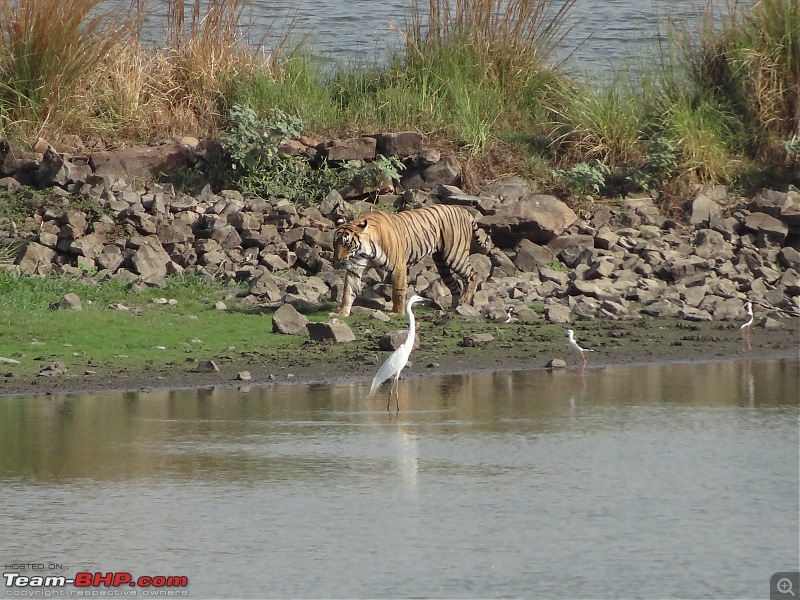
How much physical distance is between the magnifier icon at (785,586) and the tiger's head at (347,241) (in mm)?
7123

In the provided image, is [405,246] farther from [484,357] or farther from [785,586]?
[785,586]

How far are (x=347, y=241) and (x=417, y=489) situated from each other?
18.3 ft

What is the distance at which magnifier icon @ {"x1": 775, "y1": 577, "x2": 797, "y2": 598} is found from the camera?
5.79 metres

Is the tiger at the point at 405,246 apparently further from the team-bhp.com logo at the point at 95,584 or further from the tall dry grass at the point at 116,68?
the team-bhp.com logo at the point at 95,584

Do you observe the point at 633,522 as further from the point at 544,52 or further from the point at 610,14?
the point at 610,14

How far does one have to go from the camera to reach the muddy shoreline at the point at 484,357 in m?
10.0

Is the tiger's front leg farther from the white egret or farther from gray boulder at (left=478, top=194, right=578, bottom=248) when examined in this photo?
gray boulder at (left=478, top=194, right=578, bottom=248)

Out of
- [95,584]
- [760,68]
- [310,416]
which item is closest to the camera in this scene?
[95,584]

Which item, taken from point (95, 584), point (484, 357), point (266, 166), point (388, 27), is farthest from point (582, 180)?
point (95, 584)

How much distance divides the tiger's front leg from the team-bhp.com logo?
677cm

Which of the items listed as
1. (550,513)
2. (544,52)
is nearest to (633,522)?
(550,513)

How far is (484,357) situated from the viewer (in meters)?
11.2

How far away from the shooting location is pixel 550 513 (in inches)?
268

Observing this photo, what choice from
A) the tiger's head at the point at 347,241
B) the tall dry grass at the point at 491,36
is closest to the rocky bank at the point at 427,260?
the tiger's head at the point at 347,241
